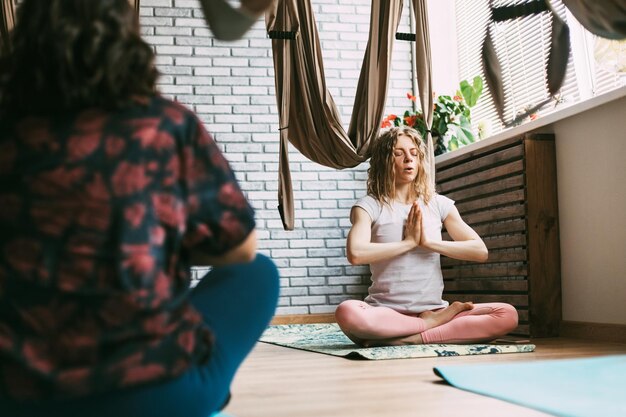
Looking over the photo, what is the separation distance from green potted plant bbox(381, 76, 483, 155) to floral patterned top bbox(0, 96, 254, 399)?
3.54 metres

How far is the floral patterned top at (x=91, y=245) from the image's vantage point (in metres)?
0.90

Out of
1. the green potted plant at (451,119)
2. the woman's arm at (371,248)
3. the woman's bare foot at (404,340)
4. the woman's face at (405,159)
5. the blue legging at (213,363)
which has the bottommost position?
the woman's bare foot at (404,340)

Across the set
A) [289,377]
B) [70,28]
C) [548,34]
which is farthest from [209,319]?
[548,34]

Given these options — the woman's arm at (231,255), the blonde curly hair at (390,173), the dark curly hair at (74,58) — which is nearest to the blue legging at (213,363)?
the woman's arm at (231,255)

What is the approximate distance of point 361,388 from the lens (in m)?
1.95

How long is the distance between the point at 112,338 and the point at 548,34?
11.8ft

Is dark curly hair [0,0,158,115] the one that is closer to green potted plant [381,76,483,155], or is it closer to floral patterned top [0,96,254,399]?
floral patterned top [0,96,254,399]

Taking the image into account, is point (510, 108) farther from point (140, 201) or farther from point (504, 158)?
point (140, 201)

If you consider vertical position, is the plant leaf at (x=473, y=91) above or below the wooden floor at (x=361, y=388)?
above

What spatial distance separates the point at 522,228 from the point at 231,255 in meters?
2.72

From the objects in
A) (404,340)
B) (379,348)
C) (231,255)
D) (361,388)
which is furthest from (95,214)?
(404,340)

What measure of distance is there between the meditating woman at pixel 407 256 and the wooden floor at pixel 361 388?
208 millimetres

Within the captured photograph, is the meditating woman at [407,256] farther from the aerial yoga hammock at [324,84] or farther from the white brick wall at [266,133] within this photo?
the white brick wall at [266,133]

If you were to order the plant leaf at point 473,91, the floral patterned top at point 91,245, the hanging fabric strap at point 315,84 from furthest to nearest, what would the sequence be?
the plant leaf at point 473,91
the hanging fabric strap at point 315,84
the floral patterned top at point 91,245
